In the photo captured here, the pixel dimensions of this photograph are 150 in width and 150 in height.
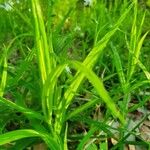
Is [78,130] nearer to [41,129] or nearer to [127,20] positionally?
[41,129]

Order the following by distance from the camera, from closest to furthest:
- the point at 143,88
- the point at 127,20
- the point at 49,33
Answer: the point at 49,33 < the point at 143,88 < the point at 127,20

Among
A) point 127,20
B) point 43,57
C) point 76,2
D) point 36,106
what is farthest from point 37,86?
point 76,2

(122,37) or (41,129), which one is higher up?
(122,37)

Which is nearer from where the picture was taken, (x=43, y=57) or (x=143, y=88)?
(x=43, y=57)

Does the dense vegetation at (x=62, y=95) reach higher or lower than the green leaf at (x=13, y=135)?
higher

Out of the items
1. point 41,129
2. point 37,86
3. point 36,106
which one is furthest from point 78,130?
point 41,129

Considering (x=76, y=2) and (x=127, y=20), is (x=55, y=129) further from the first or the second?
(x=76, y=2)

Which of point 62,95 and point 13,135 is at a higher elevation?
point 62,95

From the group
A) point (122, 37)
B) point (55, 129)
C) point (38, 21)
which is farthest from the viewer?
point (122, 37)

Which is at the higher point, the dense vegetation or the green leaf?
the dense vegetation

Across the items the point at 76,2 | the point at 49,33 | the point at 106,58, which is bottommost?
the point at 49,33

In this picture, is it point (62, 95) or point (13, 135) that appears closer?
point (13, 135)
